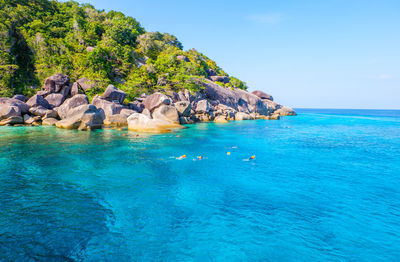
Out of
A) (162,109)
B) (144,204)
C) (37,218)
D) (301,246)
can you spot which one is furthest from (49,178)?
(162,109)

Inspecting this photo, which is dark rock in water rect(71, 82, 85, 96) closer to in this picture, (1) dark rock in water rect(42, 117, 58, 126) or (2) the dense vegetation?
(2) the dense vegetation

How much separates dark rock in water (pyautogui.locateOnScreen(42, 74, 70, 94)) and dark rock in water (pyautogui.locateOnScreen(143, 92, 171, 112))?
36.8 ft

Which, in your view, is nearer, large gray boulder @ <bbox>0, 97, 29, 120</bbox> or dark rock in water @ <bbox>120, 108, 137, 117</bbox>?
large gray boulder @ <bbox>0, 97, 29, 120</bbox>

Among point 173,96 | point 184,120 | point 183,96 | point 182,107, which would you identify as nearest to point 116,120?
point 182,107

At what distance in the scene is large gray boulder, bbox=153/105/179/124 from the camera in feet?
88.4

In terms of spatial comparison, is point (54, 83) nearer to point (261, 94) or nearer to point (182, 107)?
point (182, 107)

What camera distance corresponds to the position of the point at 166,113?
2748 centimetres

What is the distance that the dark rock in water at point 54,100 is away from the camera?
27.5 m

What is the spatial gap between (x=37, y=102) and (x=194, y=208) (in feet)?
88.7

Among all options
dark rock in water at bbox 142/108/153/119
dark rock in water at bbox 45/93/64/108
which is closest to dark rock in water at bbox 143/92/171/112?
dark rock in water at bbox 142/108/153/119

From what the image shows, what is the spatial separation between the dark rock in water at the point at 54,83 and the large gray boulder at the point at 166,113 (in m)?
13.5

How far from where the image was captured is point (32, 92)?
32281mm

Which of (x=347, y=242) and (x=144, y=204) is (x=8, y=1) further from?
(x=347, y=242)

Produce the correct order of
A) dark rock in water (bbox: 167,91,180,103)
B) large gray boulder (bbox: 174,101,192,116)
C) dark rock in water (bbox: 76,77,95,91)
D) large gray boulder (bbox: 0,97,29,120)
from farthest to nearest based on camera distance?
dark rock in water (bbox: 167,91,180,103), dark rock in water (bbox: 76,77,95,91), large gray boulder (bbox: 174,101,192,116), large gray boulder (bbox: 0,97,29,120)
